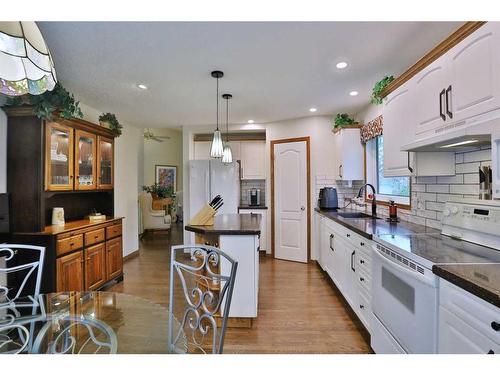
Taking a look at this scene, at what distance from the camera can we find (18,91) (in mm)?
1166

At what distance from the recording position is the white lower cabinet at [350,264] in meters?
2.16

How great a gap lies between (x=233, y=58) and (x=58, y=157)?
2108 mm

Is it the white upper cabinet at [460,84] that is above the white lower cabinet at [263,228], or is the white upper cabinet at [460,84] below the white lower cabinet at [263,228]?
above

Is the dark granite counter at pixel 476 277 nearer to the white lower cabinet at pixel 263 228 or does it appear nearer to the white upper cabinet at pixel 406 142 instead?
the white upper cabinet at pixel 406 142

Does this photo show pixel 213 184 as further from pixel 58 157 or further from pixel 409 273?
pixel 409 273

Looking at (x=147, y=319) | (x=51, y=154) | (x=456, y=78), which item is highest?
(x=456, y=78)

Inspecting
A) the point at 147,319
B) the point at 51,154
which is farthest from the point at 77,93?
the point at 147,319

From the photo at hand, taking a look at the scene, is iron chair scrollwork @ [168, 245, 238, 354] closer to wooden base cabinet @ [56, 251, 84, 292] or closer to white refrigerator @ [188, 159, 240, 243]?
wooden base cabinet @ [56, 251, 84, 292]

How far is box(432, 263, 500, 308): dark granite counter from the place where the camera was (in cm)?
94

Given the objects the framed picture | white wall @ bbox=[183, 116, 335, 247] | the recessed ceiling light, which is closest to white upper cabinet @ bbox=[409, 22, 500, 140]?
the recessed ceiling light

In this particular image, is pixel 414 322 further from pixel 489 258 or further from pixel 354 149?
pixel 354 149

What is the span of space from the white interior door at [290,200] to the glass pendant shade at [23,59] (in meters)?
3.77

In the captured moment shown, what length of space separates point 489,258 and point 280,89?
99.6 inches

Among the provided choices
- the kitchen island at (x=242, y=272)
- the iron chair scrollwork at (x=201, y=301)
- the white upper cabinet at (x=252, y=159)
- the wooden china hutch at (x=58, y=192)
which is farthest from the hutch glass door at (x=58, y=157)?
the white upper cabinet at (x=252, y=159)
